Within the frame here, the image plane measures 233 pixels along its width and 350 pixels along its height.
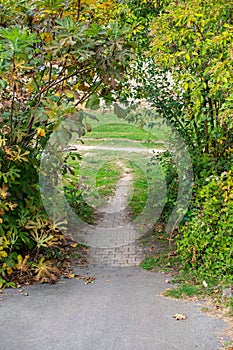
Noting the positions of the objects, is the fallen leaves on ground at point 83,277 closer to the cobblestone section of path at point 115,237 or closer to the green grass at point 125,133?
the cobblestone section of path at point 115,237

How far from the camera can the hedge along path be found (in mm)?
6148

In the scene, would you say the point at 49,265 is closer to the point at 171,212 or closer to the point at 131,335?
the point at 131,335

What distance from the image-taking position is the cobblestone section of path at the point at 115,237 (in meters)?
6.18

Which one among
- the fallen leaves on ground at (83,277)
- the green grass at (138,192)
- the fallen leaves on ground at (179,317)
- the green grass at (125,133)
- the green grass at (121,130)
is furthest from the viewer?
the green grass at (138,192)

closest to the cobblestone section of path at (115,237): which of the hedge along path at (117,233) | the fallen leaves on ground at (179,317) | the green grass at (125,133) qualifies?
the hedge along path at (117,233)

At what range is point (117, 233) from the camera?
706 centimetres

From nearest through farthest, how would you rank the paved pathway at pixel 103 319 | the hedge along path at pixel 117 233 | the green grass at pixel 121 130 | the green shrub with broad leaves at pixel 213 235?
1. the paved pathway at pixel 103 319
2. the green shrub with broad leaves at pixel 213 235
3. the hedge along path at pixel 117 233
4. the green grass at pixel 121 130

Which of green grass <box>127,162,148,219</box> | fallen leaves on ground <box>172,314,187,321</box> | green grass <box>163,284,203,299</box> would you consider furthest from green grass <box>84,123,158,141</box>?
fallen leaves on ground <box>172,314,187,321</box>

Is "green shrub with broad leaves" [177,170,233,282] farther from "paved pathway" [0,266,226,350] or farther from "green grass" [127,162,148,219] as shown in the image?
"green grass" [127,162,148,219]

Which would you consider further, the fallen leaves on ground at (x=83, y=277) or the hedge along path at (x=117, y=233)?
the hedge along path at (x=117, y=233)

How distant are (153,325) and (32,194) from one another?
79.5 inches

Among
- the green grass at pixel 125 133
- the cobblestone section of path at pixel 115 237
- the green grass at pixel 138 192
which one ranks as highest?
the green grass at pixel 125 133

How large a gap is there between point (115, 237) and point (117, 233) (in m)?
0.16

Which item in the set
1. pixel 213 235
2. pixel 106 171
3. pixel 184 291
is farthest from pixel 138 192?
pixel 184 291
